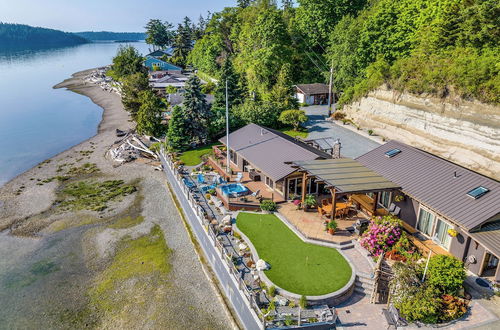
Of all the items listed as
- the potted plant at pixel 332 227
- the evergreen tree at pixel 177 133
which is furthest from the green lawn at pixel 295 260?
the evergreen tree at pixel 177 133

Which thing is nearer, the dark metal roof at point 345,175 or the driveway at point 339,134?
the dark metal roof at point 345,175

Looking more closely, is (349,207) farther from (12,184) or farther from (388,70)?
(12,184)

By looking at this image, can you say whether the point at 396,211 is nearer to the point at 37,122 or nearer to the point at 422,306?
the point at 422,306

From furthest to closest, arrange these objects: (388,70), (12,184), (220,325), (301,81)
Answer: (301,81)
(388,70)
(12,184)
(220,325)

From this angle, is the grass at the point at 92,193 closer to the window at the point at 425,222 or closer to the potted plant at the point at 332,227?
the potted plant at the point at 332,227

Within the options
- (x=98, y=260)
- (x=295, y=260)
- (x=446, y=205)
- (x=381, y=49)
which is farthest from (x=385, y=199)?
(x=381, y=49)

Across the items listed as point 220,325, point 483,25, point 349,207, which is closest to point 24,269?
point 220,325
